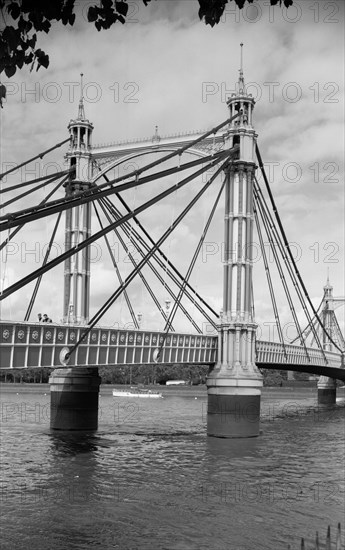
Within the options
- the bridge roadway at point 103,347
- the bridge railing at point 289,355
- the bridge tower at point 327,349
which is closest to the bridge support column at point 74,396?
the bridge roadway at point 103,347

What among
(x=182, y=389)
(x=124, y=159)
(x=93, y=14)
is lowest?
(x=182, y=389)

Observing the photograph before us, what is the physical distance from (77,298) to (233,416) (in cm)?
1433

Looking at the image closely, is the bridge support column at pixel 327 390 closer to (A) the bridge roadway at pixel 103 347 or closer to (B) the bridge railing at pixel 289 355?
(B) the bridge railing at pixel 289 355

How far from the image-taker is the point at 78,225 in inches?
2077

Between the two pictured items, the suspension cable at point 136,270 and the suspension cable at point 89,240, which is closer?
the suspension cable at point 89,240

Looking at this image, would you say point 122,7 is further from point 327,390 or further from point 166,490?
point 327,390

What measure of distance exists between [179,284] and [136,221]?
5598 millimetres

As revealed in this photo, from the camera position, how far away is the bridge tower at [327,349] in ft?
346

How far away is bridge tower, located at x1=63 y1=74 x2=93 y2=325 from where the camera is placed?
2037 inches

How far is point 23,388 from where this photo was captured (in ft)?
478

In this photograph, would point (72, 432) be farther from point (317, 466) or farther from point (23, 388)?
point (23, 388)

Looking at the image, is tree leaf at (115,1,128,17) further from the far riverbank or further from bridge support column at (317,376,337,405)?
the far riverbank

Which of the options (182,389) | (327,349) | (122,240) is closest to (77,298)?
(122,240)

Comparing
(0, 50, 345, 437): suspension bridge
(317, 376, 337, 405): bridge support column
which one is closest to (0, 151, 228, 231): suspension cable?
(0, 50, 345, 437): suspension bridge
